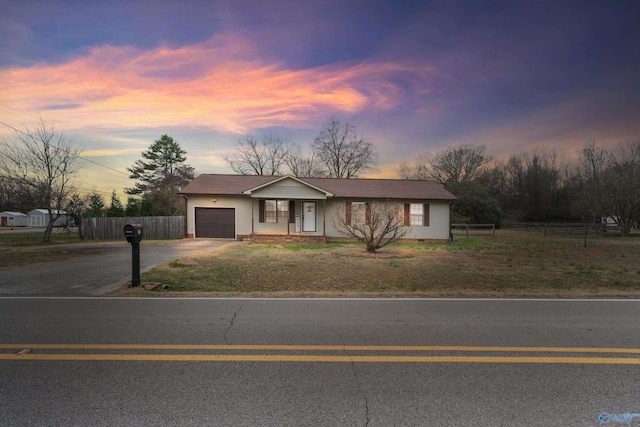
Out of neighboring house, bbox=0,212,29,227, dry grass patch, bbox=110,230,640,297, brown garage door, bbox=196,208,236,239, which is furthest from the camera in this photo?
neighboring house, bbox=0,212,29,227

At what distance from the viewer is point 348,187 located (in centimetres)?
Answer: 2328

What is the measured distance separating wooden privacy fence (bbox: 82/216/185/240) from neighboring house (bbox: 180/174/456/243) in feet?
7.64

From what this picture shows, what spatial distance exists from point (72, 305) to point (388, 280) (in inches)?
261

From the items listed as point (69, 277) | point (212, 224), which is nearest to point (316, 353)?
point (69, 277)

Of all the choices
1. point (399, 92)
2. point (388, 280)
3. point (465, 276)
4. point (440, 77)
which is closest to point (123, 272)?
point (388, 280)

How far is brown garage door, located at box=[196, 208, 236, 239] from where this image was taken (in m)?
21.3

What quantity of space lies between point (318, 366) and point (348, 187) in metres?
20.2

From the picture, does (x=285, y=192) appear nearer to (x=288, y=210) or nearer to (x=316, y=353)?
(x=288, y=210)

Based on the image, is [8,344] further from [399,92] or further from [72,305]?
[399,92]

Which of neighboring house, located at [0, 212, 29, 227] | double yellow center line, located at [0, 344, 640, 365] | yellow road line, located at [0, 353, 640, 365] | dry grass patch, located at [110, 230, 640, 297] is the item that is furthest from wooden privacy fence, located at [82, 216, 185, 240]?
neighboring house, located at [0, 212, 29, 227]

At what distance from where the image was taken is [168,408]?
2682mm

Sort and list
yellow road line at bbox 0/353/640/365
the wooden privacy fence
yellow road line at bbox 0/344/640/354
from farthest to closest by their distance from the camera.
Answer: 1. the wooden privacy fence
2. yellow road line at bbox 0/344/640/354
3. yellow road line at bbox 0/353/640/365

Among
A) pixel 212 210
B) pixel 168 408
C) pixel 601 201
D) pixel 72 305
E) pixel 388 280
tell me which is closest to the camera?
pixel 168 408

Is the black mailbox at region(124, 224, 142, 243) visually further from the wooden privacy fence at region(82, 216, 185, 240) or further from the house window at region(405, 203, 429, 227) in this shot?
the house window at region(405, 203, 429, 227)
